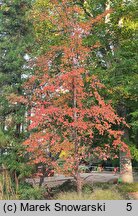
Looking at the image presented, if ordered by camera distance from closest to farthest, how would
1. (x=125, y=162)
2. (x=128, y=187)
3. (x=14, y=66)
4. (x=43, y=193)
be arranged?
(x=43, y=193), (x=14, y=66), (x=128, y=187), (x=125, y=162)

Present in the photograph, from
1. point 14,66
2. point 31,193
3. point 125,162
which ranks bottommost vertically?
point 31,193

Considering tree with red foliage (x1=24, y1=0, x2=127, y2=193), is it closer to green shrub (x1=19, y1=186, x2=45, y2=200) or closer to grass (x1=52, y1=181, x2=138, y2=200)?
grass (x1=52, y1=181, x2=138, y2=200)

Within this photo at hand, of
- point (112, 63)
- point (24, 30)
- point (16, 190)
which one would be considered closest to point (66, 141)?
point (16, 190)

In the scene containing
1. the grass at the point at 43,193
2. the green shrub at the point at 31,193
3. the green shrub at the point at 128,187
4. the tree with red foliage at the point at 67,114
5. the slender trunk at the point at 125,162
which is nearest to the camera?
the grass at the point at 43,193

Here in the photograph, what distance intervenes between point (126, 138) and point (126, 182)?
2056 millimetres

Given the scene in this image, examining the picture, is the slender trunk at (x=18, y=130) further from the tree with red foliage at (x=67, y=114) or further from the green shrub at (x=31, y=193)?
the green shrub at (x=31, y=193)

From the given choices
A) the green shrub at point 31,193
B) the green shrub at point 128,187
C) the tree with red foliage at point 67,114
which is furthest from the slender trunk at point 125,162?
the tree with red foliage at point 67,114

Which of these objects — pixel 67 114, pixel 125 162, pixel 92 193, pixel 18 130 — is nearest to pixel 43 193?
pixel 92 193

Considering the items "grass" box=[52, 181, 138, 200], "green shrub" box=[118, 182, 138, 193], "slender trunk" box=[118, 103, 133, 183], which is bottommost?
"green shrub" box=[118, 182, 138, 193]

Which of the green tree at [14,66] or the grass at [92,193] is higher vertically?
the green tree at [14,66]

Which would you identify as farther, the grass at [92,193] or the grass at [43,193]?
the grass at [43,193]

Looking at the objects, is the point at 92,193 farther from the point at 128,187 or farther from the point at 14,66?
the point at 14,66

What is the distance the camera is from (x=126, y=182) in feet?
54.1

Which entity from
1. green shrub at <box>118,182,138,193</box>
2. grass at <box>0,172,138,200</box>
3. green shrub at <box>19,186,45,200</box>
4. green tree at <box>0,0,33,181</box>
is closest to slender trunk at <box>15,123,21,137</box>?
green tree at <box>0,0,33,181</box>
